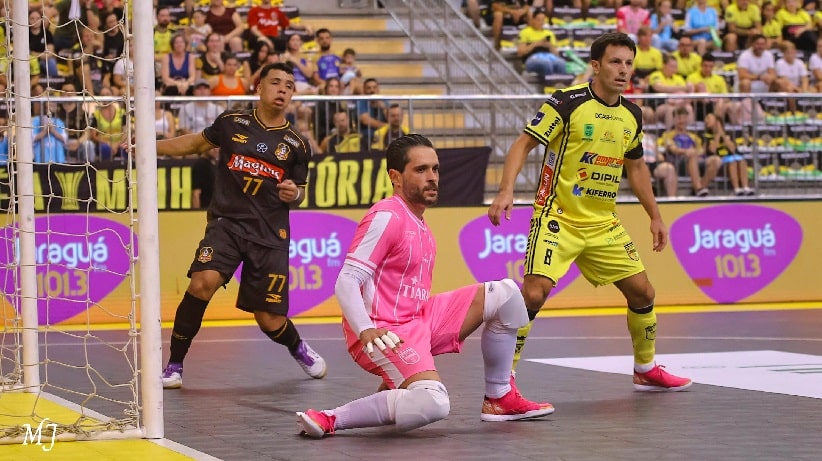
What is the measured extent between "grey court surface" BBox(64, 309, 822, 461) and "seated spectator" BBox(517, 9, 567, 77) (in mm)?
8577

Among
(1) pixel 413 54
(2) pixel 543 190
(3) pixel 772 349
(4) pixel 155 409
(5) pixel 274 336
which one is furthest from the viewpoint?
(1) pixel 413 54

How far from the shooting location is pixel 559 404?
881 cm

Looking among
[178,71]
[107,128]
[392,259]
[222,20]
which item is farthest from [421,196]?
[222,20]

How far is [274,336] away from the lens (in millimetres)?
10641

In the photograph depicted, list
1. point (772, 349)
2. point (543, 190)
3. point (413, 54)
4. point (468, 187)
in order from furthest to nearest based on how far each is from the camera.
Answer: 1. point (413, 54)
2. point (468, 187)
3. point (772, 349)
4. point (543, 190)

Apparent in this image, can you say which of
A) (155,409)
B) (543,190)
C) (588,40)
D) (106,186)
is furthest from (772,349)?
(588,40)

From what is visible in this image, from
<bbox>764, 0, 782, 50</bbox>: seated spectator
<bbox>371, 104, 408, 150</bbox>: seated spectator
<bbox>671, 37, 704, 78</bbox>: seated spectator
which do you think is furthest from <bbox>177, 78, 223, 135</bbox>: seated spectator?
<bbox>764, 0, 782, 50</bbox>: seated spectator

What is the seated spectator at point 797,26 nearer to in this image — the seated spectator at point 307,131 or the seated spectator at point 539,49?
the seated spectator at point 539,49

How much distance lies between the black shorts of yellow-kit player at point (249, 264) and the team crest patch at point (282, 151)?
63 cm

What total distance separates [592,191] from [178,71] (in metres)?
10.8

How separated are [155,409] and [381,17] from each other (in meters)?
17.0

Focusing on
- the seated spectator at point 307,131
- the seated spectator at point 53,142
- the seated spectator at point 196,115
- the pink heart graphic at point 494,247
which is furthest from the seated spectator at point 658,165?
the seated spectator at point 53,142

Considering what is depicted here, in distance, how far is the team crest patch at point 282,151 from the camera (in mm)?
10445

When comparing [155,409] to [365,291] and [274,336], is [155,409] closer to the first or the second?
[365,291]
